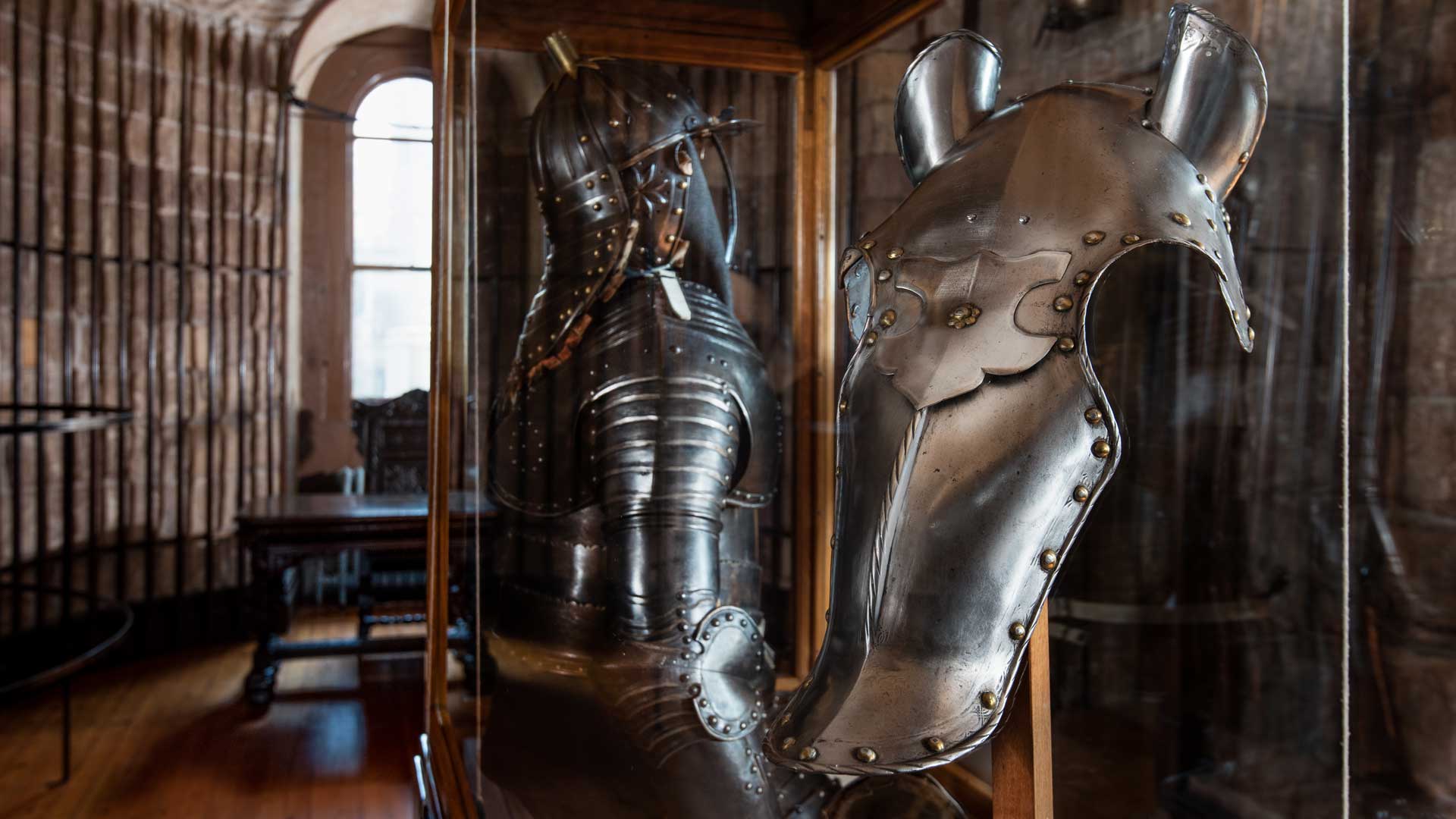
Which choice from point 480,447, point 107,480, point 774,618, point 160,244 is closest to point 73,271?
point 160,244

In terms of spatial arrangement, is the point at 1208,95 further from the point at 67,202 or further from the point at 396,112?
the point at 67,202

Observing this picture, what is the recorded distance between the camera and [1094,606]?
6.49ft

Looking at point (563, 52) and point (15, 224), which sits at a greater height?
point (15, 224)

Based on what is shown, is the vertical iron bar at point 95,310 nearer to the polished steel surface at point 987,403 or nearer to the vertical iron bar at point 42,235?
the vertical iron bar at point 42,235

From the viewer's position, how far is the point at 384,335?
15.0ft

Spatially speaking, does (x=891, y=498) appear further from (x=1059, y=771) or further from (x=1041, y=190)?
(x=1059, y=771)

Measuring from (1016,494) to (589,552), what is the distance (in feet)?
3.11

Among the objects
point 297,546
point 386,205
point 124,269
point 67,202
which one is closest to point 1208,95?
point 297,546

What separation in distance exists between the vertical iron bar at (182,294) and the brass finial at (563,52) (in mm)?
3916

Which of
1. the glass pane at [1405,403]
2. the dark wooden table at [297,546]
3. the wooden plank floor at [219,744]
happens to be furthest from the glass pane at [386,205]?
the glass pane at [1405,403]

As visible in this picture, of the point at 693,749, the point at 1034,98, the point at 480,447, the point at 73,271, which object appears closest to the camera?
the point at 1034,98

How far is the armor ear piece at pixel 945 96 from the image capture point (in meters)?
0.78

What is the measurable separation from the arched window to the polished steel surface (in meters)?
2.64

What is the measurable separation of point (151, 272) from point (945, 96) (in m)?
4.78
